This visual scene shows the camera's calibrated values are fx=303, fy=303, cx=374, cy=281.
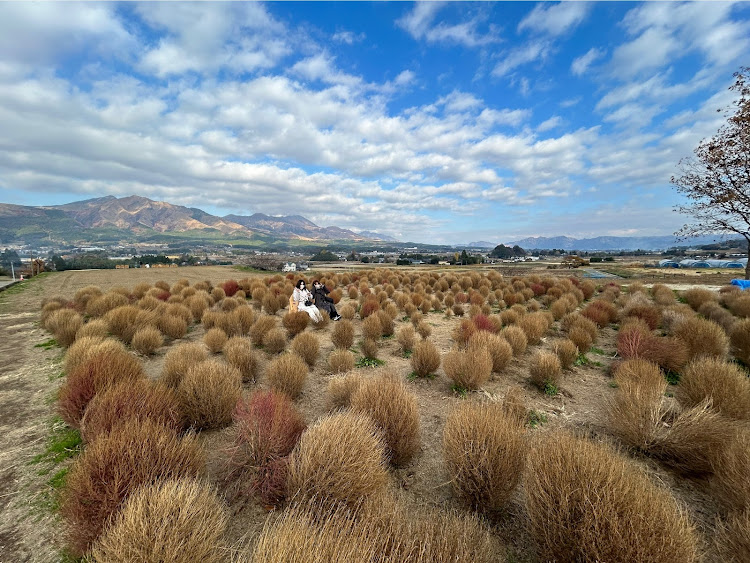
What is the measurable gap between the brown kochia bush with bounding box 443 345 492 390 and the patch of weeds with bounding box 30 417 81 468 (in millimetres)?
5719

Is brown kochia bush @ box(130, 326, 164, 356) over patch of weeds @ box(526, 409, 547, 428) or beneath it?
over

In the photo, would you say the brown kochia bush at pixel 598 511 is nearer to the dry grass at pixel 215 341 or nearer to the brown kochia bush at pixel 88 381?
the brown kochia bush at pixel 88 381

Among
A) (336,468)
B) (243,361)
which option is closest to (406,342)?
(243,361)

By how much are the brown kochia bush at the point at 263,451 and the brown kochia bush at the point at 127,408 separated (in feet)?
2.63

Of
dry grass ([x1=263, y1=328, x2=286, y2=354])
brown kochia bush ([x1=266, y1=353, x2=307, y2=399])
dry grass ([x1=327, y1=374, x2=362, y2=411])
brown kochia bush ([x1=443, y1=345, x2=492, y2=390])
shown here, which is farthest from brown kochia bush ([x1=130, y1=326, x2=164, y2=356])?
brown kochia bush ([x1=443, y1=345, x2=492, y2=390])

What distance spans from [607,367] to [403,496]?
6.63 m

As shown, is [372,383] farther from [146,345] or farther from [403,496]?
[146,345]

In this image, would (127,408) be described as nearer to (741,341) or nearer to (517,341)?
(517,341)

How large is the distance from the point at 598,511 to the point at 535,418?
3.17 metres

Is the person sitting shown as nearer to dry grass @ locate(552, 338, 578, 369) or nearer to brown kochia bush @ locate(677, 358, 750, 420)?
dry grass @ locate(552, 338, 578, 369)

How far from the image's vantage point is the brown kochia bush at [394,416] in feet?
12.3

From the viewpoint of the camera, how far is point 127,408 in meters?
3.50

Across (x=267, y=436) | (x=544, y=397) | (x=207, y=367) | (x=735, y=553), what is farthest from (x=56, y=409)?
(x=544, y=397)

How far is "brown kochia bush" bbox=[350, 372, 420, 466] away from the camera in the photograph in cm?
375
